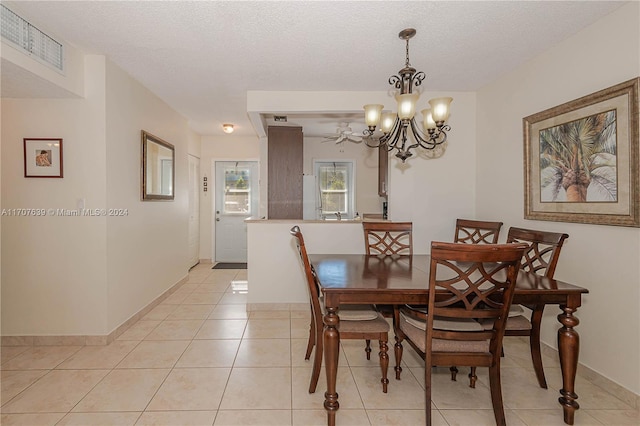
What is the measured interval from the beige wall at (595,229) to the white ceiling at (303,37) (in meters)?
0.13

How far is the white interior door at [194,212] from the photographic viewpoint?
550 centimetres

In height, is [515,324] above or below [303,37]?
below

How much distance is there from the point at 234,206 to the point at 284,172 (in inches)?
65.8

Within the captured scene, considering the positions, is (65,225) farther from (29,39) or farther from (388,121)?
(388,121)

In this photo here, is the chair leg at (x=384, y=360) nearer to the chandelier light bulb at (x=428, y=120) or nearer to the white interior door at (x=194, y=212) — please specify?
the chandelier light bulb at (x=428, y=120)

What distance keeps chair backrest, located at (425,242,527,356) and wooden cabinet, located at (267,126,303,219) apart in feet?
10.8

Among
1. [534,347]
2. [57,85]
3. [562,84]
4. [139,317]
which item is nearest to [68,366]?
[139,317]

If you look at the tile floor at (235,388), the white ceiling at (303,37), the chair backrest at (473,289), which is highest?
the white ceiling at (303,37)

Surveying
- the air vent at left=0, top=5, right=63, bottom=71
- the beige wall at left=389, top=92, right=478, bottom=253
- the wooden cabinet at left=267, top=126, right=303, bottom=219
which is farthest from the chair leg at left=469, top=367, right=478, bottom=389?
the air vent at left=0, top=5, right=63, bottom=71

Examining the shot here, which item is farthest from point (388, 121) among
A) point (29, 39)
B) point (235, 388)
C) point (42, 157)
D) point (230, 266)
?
point (230, 266)

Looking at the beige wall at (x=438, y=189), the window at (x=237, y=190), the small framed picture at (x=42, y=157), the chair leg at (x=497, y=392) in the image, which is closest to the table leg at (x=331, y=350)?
the chair leg at (x=497, y=392)

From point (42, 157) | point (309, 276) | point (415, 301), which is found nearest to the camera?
point (415, 301)

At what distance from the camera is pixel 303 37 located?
2242mm

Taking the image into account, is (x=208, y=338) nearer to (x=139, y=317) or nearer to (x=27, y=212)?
(x=139, y=317)
